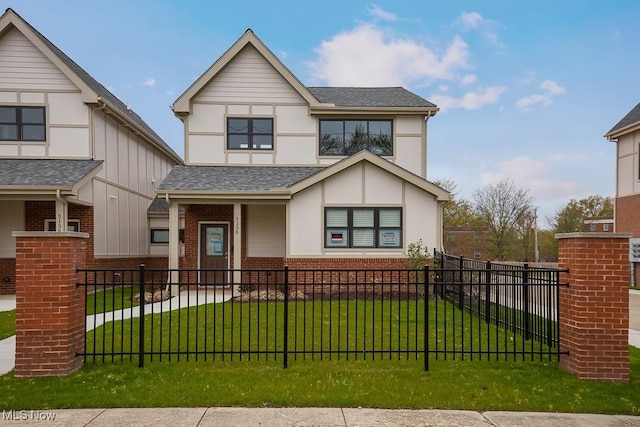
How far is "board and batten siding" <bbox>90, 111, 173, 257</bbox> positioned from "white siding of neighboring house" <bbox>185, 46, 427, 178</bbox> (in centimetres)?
311

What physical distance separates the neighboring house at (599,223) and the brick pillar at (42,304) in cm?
4218

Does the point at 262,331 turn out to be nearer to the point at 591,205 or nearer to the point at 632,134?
the point at 632,134

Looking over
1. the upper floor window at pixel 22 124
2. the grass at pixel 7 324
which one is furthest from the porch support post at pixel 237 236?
the upper floor window at pixel 22 124

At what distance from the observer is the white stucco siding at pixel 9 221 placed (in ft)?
49.4

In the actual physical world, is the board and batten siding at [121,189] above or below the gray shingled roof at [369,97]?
below

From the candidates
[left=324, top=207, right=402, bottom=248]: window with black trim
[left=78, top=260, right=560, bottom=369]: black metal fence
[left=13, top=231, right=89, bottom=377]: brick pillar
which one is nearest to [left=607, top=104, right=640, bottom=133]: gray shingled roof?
[left=324, top=207, right=402, bottom=248]: window with black trim

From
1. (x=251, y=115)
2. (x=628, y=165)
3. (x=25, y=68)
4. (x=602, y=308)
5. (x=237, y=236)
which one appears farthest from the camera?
(x=628, y=165)

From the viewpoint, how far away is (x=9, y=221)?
15133 millimetres

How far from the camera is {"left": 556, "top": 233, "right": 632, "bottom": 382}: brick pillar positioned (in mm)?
5820

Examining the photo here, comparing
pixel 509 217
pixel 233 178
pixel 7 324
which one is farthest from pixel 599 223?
pixel 7 324

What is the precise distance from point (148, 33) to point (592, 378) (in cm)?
1667

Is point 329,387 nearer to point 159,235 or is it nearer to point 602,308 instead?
point 602,308

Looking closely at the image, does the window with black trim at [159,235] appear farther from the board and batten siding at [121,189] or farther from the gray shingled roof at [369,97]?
the gray shingled roof at [369,97]

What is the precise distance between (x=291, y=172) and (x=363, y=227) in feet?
11.8
